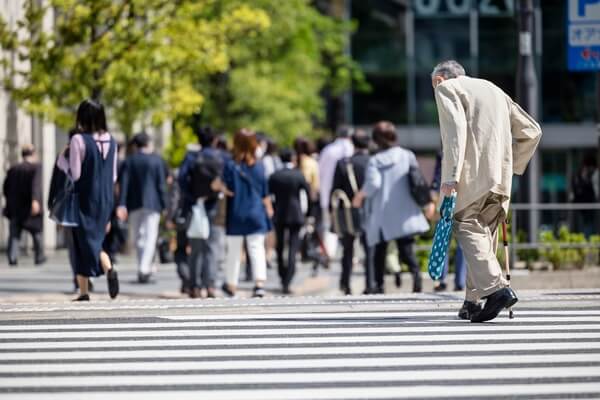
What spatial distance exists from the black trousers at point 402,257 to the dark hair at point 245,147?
1.57 m

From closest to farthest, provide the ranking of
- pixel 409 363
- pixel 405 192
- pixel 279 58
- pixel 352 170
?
1. pixel 409 363
2. pixel 405 192
3. pixel 352 170
4. pixel 279 58

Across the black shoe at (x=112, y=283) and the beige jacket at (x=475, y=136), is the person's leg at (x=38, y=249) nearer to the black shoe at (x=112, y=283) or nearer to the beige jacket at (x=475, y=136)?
the black shoe at (x=112, y=283)

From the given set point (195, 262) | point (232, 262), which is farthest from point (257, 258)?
point (195, 262)

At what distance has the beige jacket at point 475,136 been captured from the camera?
9672mm

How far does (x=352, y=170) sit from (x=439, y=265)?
6398 mm

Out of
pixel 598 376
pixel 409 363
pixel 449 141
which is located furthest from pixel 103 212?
pixel 598 376

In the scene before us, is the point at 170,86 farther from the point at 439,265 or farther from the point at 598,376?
the point at 598,376

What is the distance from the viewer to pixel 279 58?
141ft

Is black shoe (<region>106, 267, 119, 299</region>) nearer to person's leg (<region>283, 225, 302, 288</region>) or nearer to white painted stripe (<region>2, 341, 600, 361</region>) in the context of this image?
person's leg (<region>283, 225, 302, 288</region>)

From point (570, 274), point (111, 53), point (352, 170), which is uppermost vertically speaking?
point (111, 53)

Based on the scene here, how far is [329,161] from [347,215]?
162 inches

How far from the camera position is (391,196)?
597 inches

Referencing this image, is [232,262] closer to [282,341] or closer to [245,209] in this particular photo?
[245,209]

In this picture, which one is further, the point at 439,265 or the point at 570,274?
the point at 570,274
